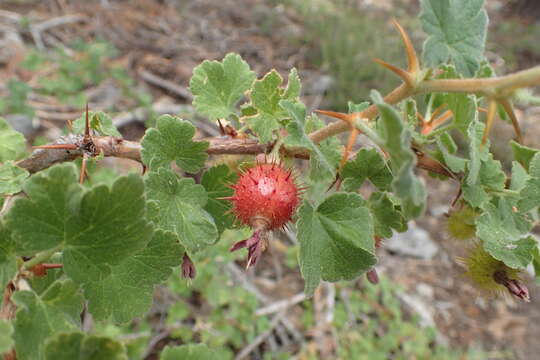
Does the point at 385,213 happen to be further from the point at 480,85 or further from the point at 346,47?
the point at 346,47

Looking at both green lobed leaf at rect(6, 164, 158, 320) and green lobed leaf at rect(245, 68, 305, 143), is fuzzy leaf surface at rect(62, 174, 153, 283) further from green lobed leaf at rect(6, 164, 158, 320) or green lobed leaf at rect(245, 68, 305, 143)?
green lobed leaf at rect(245, 68, 305, 143)

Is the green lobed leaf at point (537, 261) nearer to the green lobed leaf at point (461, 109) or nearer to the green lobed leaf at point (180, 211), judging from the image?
the green lobed leaf at point (461, 109)

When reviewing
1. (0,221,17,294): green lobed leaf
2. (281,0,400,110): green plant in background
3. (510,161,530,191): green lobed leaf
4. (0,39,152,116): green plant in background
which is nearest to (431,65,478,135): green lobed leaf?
(510,161,530,191): green lobed leaf

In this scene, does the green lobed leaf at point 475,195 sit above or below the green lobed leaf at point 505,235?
above

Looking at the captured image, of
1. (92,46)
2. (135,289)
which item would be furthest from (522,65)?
(135,289)

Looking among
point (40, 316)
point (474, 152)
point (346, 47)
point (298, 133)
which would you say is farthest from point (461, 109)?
point (346, 47)

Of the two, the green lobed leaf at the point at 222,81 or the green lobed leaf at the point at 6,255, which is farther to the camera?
the green lobed leaf at the point at 222,81

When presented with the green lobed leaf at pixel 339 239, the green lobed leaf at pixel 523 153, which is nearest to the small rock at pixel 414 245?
the green lobed leaf at pixel 523 153
